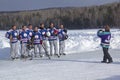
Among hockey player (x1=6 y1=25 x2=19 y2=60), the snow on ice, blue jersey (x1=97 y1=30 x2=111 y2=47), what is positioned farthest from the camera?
hockey player (x1=6 y1=25 x2=19 y2=60)

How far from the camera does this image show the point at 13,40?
67.6ft

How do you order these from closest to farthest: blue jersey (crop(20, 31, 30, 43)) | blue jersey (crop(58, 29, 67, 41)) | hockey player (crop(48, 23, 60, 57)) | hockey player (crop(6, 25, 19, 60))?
hockey player (crop(6, 25, 19, 60)) → blue jersey (crop(20, 31, 30, 43)) → hockey player (crop(48, 23, 60, 57)) → blue jersey (crop(58, 29, 67, 41))

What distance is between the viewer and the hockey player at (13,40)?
2042cm

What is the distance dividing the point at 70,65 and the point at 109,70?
7.90 feet

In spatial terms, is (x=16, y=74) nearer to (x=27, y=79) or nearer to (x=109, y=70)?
(x=27, y=79)

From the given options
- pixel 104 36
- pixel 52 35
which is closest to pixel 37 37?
pixel 52 35

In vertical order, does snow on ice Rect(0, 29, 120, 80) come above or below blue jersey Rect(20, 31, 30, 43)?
below

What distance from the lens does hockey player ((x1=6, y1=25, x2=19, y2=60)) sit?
804 inches

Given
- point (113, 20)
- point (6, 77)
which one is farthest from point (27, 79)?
point (113, 20)

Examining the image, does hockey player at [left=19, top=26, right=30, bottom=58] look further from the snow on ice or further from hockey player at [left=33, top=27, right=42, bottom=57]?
the snow on ice

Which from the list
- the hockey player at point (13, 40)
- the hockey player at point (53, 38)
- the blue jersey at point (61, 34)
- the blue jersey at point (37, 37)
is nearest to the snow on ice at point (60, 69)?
the hockey player at point (13, 40)

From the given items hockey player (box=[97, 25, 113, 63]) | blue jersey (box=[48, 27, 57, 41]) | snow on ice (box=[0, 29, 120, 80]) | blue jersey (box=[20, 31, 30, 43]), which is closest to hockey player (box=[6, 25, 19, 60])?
blue jersey (box=[20, 31, 30, 43])

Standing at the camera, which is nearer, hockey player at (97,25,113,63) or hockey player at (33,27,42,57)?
hockey player at (97,25,113,63)

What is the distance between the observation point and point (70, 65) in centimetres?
1772
